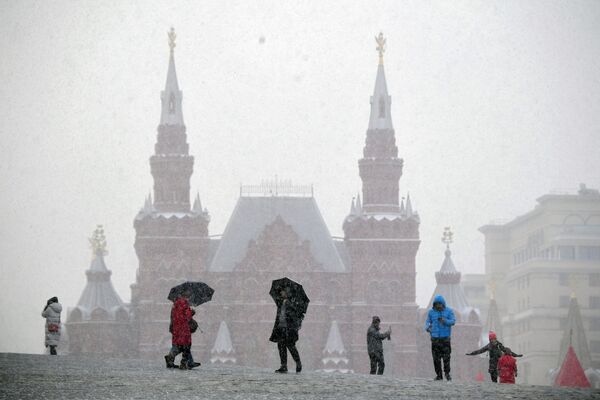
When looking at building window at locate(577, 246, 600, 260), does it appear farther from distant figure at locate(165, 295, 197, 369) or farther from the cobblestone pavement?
distant figure at locate(165, 295, 197, 369)

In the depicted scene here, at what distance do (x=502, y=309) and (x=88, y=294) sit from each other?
8091 cm

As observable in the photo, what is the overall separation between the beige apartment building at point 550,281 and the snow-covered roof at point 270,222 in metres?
35.5

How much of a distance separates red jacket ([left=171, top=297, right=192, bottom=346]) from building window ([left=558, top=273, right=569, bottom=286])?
129 metres

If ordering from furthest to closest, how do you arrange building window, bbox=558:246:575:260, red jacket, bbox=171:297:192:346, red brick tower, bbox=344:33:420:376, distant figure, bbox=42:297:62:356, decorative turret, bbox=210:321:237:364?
building window, bbox=558:246:575:260
red brick tower, bbox=344:33:420:376
decorative turret, bbox=210:321:237:364
distant figure, bbox=42:297:62:356
red jacket, bbox=171:297:192:346

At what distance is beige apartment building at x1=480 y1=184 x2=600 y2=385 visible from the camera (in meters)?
155

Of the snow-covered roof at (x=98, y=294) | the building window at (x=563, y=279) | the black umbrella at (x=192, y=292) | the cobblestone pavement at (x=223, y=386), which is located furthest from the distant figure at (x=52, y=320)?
the building window at (x=563, y=279)

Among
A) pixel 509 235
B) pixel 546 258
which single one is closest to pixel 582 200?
pixel 546 258

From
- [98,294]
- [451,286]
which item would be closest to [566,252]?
[451,286]

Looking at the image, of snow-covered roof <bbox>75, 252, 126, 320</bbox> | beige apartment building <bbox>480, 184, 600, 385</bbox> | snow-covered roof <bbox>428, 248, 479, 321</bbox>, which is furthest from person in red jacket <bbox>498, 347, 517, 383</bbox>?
beige apartment building <bbox>480, 184, 600, 385</bbox>

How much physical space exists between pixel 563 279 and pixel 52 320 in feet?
397

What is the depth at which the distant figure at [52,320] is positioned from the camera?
144 ft

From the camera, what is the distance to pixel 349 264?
11169 cm

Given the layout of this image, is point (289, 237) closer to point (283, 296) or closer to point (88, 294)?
point (88, 294)

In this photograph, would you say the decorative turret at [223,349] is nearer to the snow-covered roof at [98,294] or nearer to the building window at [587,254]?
the snow-covered roof at [98,294]
